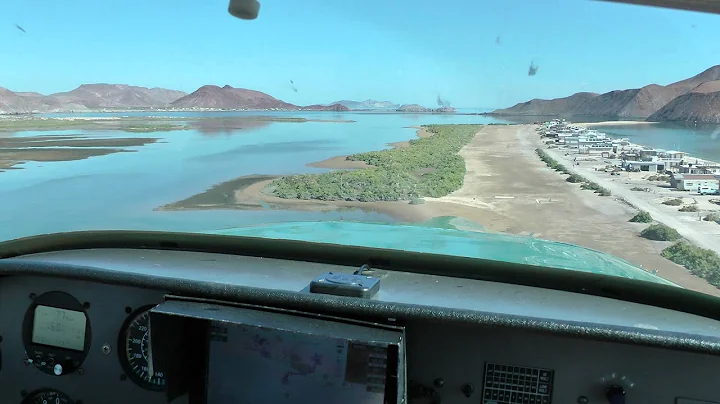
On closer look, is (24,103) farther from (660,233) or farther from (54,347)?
(660,233)

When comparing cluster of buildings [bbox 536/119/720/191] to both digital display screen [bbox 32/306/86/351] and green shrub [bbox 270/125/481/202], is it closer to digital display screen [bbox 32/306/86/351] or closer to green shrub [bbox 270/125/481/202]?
green shrub [bbox 270/125/481/202]

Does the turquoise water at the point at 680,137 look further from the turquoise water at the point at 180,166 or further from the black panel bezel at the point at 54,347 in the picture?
the black panel bezel at the point at 54,347

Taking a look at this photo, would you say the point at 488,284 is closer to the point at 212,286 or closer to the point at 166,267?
the point at 212,286

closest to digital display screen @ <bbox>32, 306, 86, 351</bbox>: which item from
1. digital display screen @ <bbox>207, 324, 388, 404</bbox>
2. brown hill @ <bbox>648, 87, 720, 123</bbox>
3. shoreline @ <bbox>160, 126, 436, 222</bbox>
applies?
digital display screen @ <bbox>207, 324, 388, 404</bbox>

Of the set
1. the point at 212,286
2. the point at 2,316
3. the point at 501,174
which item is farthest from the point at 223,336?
the point at 501,174

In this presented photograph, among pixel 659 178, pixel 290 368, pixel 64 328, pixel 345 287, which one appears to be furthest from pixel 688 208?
pixel 64 328

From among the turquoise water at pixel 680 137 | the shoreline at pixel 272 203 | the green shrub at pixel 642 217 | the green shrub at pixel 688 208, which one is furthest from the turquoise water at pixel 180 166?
the green shrub at pixel 688 208
